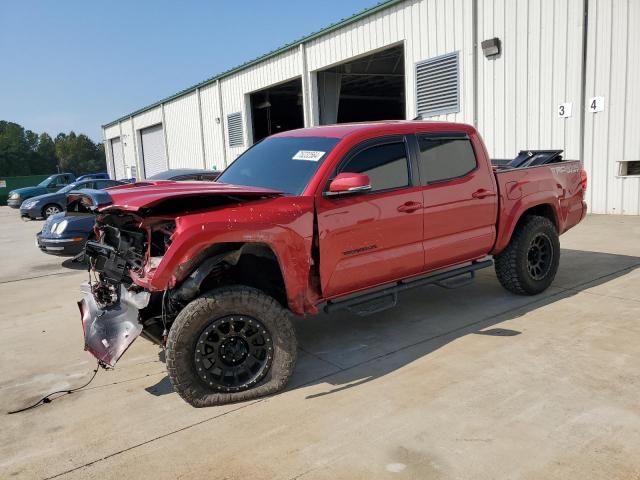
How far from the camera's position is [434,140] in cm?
470

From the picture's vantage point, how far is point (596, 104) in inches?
413

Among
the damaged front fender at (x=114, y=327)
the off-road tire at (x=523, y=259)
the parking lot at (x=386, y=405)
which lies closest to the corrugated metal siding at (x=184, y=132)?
the parking lot at (x=386, y=405)

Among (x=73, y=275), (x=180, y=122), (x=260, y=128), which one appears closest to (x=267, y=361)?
(x=73, y=275)

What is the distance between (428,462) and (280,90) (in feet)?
74.4

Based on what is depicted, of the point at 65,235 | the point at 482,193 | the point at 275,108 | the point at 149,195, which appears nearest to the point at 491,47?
the point at 482,193

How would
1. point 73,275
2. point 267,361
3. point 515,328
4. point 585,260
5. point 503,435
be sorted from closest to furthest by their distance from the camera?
1. point 503,435
2. point 267,361
3. point 515,328
4. point 585,260
5. point 73,275

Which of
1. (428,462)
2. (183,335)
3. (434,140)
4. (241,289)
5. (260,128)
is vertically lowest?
(428,462)

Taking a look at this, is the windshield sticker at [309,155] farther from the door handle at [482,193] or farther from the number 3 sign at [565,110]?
the number 3 sign at [565,110]

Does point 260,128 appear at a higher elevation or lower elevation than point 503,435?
higher

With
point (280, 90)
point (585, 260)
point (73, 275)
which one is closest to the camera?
point (585, 260)

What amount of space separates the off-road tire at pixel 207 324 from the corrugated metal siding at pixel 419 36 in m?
Answer: 10.7

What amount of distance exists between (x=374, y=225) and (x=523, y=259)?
2.12 meters

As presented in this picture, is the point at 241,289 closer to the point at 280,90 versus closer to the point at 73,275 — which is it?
the point at 73,275

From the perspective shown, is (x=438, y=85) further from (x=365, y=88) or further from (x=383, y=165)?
(x=365, y=88)
